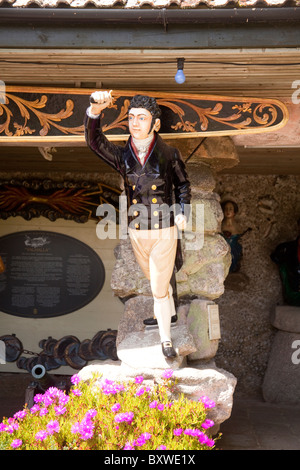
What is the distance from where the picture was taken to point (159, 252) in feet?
13.0

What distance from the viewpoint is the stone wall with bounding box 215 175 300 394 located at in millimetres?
6684

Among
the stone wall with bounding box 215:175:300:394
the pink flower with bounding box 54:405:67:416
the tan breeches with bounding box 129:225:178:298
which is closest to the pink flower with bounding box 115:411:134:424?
the pink flower with bounding box 54:405:67:416

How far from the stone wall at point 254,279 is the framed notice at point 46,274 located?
1.53m

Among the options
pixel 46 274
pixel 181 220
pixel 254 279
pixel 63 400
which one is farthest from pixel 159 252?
pixel 254 279

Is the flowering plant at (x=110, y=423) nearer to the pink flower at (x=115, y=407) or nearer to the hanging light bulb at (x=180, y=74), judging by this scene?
the pink flower at (x=115, y=407)

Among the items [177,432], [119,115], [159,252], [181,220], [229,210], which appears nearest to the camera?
[177,432]

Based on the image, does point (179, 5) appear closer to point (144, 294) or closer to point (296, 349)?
point (144, 294)

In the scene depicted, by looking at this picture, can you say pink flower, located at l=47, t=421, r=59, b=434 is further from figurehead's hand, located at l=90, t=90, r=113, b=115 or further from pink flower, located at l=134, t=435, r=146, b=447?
figurehead's hand, located at l=90, t=90, r=113, b=115

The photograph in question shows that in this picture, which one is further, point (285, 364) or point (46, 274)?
point (46, 274)

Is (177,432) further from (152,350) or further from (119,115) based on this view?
(119,115)

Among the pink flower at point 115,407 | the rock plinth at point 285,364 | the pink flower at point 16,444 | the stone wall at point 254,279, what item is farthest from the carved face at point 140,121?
the rock plinth at point 285,364

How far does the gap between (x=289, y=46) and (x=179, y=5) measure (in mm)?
689

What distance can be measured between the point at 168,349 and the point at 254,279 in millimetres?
2973
